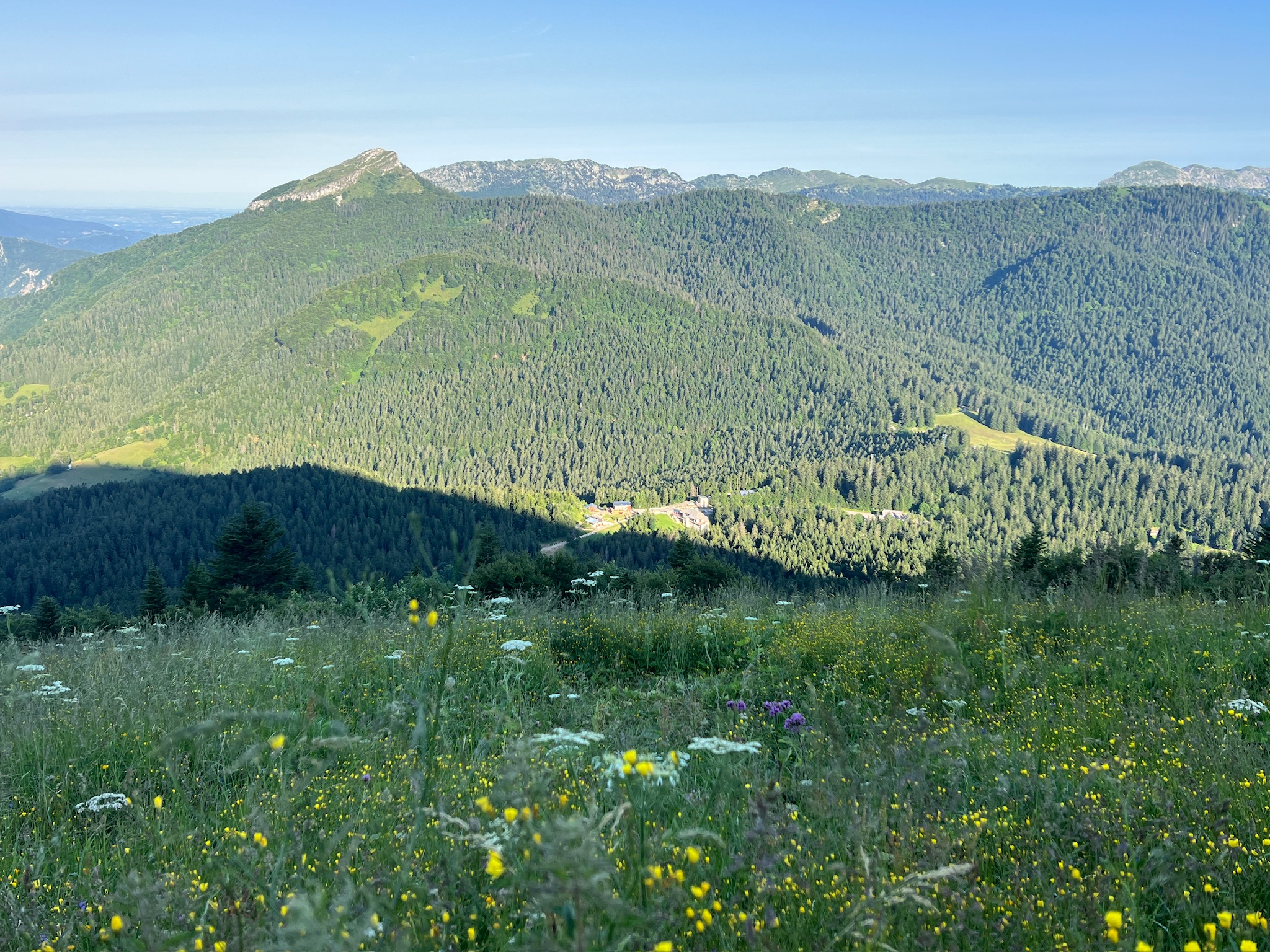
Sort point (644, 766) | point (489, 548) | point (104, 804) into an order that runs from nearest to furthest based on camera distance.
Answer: point (644, 766)
point (104, 804)
point (489, 548)

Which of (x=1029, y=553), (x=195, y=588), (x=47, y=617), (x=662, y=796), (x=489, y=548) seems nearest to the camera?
(x=662, y=796)

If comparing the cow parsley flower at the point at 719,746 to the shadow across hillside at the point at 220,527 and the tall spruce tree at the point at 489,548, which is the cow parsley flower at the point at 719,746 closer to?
the tall spruce tree at the point at 489,548

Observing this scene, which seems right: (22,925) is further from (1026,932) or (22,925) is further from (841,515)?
(841,515)

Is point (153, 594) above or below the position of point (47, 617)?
below

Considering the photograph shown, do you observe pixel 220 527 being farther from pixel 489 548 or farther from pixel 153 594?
pixel 489 548

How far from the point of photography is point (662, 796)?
389 centimetres

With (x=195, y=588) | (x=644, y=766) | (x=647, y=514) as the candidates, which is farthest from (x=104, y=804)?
(x=647, y=514)

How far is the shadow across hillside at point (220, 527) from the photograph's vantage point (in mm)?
110938

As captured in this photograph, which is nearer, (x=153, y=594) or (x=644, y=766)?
(x=644, y=766)

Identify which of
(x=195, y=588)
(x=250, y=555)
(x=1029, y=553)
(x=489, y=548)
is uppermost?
(x=1029, y=553)

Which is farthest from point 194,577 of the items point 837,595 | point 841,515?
point 841,515

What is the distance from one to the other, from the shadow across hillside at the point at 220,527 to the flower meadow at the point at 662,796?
9618 centimetres

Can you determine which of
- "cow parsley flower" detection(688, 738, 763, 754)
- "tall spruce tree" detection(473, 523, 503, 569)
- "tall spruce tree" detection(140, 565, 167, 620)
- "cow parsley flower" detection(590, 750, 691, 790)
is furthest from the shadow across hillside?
"cow parsley flower" detection(590, 750, 691, 790)

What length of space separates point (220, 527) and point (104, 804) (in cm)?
12852
